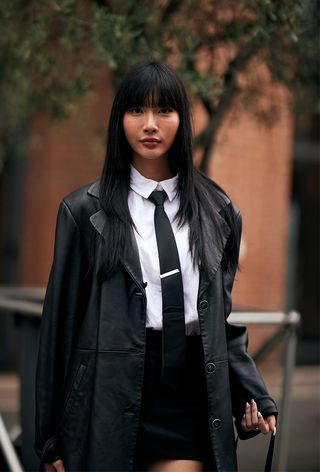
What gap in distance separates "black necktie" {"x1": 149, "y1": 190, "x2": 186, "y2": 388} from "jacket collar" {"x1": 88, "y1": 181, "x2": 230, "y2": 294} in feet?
0.24

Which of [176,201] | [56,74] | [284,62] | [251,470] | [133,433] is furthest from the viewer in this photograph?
[56,74]

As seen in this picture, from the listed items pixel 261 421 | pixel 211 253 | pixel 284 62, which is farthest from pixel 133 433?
pixel 284 62

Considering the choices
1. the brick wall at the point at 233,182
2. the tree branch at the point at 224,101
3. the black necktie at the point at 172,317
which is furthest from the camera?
the brick wall at the point at 233,182

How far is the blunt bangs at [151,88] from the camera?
2.65m

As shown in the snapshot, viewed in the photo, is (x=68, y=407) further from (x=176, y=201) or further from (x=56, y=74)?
(x=56, y=74)

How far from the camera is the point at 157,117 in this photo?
2.67 metres

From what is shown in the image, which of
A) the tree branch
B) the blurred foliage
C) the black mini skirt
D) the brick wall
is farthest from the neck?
the brick wall

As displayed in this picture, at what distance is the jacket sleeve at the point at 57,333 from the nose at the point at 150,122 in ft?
1.18

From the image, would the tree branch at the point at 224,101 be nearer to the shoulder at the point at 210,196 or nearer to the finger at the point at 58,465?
the shoulder at the point at 210,196

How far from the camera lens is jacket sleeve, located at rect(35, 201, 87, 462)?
264 cm

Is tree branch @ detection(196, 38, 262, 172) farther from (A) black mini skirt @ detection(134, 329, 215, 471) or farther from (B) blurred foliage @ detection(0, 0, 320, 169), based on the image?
(A) black mini skirt @ detection(134, 329, 215, 471)

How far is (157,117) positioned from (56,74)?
146 inches

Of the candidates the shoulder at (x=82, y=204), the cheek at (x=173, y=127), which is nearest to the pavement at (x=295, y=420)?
the shoulder at (x=82, y=204)

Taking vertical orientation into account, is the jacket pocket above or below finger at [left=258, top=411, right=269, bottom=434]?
above
